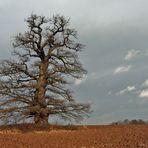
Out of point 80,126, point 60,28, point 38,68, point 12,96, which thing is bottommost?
point 80,126

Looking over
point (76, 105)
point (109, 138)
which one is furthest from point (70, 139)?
point (76, 105)

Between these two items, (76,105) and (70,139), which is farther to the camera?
(76,105)

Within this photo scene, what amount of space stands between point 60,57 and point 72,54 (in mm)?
1145

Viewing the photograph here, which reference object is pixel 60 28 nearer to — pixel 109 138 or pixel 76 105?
pixel 76 105

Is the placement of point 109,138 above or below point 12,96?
below

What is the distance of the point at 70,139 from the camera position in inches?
947

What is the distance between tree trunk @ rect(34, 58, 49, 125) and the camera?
36.9 m

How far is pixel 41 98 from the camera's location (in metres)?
37.5

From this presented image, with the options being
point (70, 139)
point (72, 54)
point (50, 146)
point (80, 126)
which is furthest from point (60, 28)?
point (50, 146)

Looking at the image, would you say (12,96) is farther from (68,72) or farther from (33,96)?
(68,72)

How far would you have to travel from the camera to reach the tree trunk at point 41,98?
36.9 meters

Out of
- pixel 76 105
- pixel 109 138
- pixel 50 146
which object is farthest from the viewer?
pixel 76 105

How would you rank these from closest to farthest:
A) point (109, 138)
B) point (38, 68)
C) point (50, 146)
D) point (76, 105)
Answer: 1. point (50, 146)
2. point (109, 138)
3. point (76, 105)
4. point (38, 68)

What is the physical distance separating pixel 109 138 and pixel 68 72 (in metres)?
16.0
